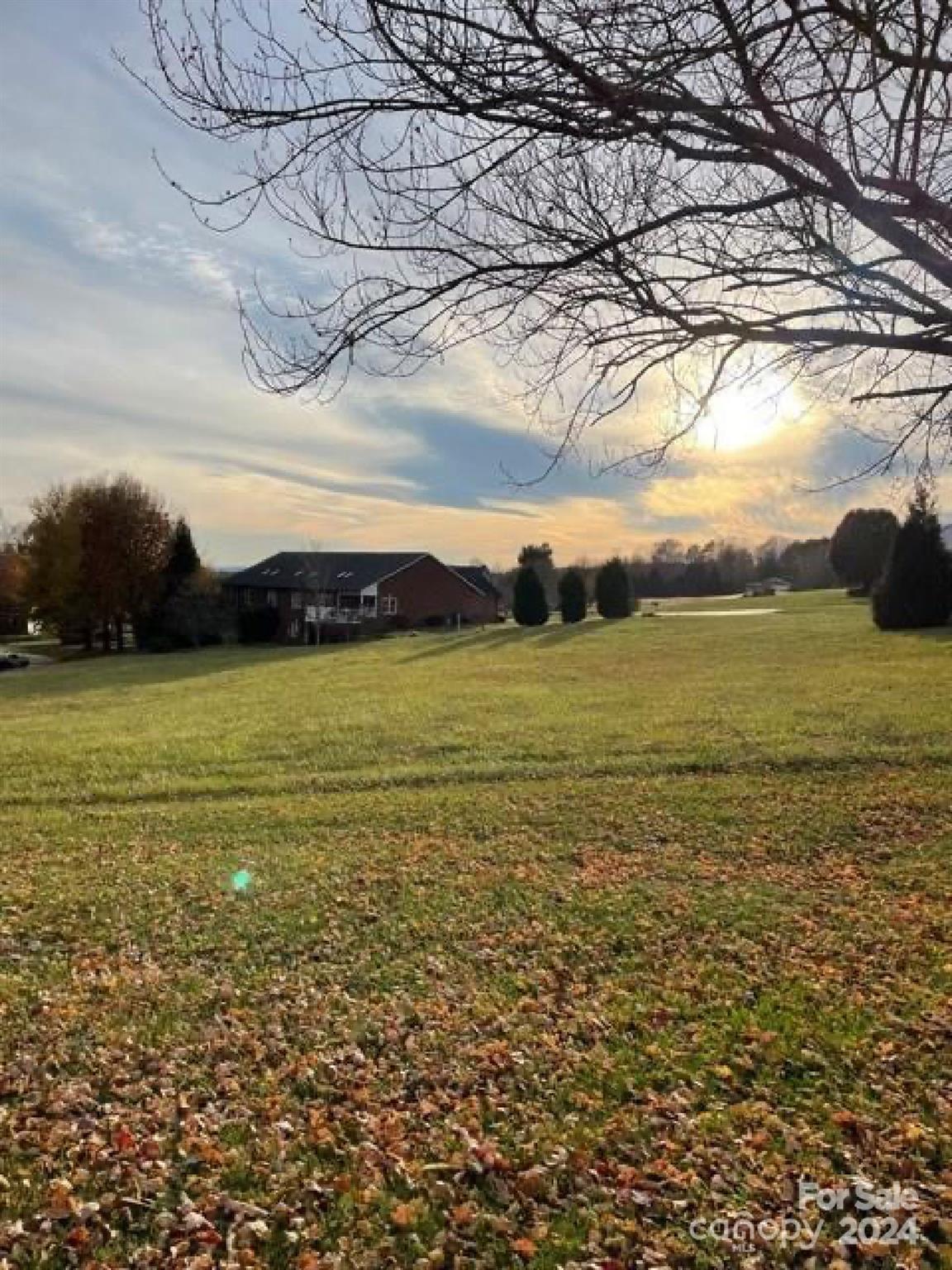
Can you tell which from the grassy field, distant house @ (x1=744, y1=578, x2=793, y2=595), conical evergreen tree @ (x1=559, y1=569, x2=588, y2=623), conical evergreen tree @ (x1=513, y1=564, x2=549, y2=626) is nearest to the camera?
the grassy field

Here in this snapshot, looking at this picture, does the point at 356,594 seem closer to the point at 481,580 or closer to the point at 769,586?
the point at 481,580

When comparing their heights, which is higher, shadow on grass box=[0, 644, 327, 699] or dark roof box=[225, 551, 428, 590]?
dark roof box=[225, 551, 428, 590]

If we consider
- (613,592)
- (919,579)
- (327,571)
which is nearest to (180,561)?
(327,571)

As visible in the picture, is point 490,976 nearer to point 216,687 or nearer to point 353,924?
point 353,924

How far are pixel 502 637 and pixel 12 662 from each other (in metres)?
21.6

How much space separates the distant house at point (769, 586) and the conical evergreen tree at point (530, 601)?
23535mm

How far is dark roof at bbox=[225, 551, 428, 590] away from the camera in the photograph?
150 feet

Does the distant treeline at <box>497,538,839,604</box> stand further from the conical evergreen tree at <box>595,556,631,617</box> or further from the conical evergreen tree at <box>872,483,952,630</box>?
the conical evergreen tree at <box>872,483,952,630</box>

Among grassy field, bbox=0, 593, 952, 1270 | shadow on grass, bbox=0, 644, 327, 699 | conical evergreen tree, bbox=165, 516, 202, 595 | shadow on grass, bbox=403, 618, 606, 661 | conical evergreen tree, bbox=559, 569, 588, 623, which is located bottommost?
grassy field, bbox=0, 593, 952, 1270

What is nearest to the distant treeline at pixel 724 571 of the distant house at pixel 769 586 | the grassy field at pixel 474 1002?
the distant house at pixel 769 586

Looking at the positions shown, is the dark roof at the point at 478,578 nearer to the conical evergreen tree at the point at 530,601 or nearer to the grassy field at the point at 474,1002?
the conical evergreen tree at the point at 530,601

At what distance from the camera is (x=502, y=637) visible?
108 feet

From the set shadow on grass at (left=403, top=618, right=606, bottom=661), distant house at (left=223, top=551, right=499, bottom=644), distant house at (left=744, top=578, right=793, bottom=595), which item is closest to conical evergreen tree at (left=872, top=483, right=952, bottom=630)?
shadow on grass at (left=403, top=618, right=606, bottom=661)

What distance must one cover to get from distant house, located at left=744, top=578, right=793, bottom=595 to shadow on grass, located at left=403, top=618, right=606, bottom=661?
23.7 m
